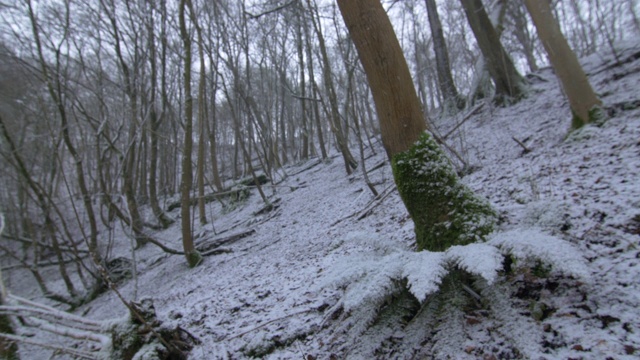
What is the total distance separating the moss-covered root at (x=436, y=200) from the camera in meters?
2.10

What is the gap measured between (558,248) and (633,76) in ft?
19.1

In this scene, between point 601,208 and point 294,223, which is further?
point 294,223

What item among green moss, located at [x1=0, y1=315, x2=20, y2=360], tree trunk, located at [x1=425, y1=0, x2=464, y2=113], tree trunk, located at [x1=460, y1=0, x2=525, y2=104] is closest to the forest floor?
tree trunk, located at [x1=460, y1=0, x2=525, y2=104]

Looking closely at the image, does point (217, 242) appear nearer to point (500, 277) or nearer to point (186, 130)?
point (186, 130)

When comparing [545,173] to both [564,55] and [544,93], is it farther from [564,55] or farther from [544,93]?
[544,93]

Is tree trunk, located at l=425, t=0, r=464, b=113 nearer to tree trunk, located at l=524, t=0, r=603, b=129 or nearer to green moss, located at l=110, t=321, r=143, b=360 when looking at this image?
tree trunk, located at l=524, t=0, r=603, b=129

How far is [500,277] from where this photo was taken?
5.50 feet

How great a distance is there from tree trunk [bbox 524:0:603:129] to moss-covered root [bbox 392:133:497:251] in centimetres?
298

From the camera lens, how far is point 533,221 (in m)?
1.84

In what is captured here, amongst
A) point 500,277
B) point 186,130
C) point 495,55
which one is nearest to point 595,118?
point 500,277

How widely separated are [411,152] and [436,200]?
14.9 inches

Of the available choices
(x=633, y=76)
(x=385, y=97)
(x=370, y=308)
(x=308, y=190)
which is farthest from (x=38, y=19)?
(x=633, y=76)

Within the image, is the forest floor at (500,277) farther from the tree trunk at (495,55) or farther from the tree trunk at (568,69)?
the tree trunk at (495,55)

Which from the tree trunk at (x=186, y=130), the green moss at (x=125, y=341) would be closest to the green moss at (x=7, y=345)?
the green moss at (x=125, y=341)
